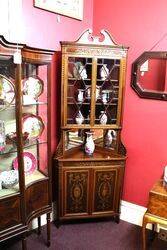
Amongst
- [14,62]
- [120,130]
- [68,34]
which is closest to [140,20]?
[68,34]

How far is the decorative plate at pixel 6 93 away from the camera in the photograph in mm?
1903

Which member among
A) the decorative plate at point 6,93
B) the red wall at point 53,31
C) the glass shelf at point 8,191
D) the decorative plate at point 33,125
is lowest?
the glass shelf at point 8,191

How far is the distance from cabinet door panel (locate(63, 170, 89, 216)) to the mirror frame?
97cm

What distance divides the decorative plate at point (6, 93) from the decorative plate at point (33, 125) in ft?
0.83

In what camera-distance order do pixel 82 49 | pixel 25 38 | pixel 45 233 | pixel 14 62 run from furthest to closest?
1. pixel 45 233
2. pixel 82 49
3. pixel 25 38
4. pixel 14 62

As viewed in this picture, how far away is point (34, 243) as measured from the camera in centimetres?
252

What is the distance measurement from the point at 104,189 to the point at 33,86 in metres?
1.28

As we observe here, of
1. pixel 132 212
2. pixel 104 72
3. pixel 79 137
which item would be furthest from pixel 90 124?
pixel 132 212

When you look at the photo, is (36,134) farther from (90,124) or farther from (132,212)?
(132,212)

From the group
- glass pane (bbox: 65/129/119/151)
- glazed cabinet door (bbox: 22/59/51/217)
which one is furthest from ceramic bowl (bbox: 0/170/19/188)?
glass pane (bbox: 65/129/119/151)

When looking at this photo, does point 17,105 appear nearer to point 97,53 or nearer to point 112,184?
point 97,53

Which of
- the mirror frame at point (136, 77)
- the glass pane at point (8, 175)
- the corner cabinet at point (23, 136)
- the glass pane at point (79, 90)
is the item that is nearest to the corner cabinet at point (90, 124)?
the glass pane at point (79, 90)

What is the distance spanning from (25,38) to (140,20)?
1.14 metres

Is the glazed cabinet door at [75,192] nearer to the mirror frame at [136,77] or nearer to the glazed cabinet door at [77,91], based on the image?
the glazed cabinet door at [77,91]
